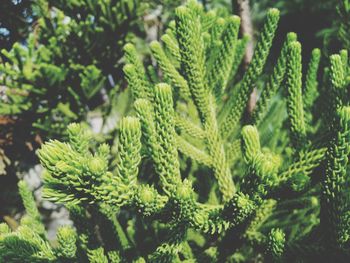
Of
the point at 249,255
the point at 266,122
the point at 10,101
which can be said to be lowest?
the point at 249,255

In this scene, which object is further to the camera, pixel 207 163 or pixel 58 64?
pixel 58 64

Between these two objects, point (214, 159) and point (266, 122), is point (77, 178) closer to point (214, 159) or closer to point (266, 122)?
point (214, 159)

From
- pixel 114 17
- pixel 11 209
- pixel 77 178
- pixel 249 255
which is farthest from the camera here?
pixel 11 209

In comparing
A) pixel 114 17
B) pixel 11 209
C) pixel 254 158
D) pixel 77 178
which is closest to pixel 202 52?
pixel 254 158

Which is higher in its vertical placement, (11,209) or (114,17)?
(114,17)

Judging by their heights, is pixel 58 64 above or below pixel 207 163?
above

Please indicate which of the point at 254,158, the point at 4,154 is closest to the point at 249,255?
the point at 254,158

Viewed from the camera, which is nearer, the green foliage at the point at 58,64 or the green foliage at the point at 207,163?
the green foliage at the point at 207,163

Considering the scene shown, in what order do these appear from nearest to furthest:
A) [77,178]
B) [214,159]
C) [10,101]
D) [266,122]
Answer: [77,178]
[214,159]
[266,122]
[10,101]

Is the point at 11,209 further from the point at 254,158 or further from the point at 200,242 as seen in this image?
the point at 254,158

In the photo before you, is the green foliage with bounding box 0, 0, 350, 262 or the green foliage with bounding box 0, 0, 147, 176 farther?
the green foliage with bounding box 0, 0, 147, 176

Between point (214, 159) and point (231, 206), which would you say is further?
point (214, 159)
